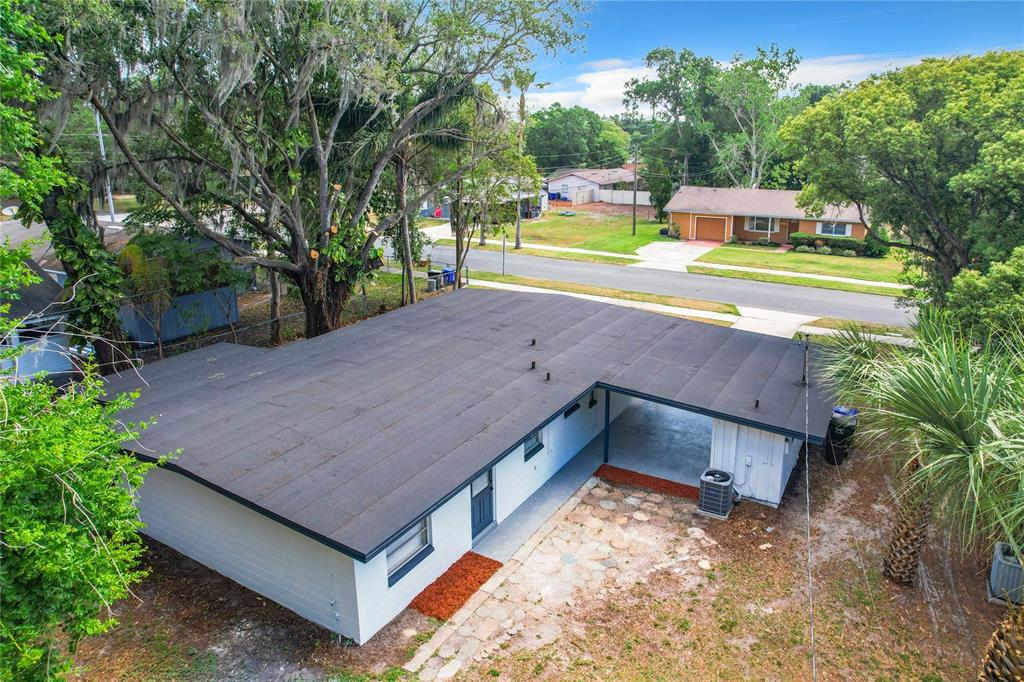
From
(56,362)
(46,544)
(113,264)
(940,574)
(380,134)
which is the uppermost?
(380,134)

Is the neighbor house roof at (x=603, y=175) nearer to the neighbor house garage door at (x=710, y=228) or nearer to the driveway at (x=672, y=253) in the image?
the neighbor house garage door at (x=710, y=228)

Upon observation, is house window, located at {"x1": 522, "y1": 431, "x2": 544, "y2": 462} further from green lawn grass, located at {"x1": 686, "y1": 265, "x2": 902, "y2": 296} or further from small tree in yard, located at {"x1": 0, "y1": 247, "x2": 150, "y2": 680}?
green lawn grass, located at {"x1": 686, "y1": 265, "x2": 902, "y2": 296}

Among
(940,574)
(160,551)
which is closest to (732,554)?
(940,574)

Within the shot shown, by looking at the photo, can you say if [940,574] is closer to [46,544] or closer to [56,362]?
[46,544]

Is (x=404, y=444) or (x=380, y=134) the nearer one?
(x=404, y=444)

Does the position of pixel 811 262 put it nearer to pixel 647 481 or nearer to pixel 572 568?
pixel 647 481

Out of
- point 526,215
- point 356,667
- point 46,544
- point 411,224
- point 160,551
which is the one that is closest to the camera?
point 46,544
